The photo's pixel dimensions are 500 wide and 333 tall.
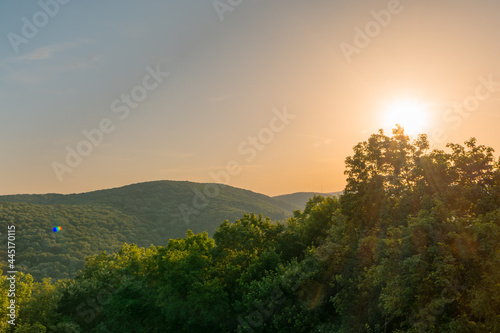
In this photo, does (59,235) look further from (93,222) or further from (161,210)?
(161,210)

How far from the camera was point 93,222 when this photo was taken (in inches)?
5212

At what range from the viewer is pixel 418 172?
25688mm

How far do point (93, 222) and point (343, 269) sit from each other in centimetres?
12154

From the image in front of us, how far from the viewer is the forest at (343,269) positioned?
20.2 meters

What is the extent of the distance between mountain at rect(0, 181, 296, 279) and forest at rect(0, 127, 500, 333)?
45563 millimetres

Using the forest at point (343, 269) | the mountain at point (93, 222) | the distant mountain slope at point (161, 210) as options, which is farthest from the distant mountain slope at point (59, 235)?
the forest at point (343, 269)

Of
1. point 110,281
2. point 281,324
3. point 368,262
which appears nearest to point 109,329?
point 110,281

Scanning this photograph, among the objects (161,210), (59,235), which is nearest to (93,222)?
(59,235)

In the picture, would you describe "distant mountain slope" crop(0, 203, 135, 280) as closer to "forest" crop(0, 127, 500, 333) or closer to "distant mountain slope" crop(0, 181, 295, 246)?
"distant mountain slope" crop(0, 181, 295, 246)

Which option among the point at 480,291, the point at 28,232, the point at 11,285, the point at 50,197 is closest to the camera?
the point at 480,291

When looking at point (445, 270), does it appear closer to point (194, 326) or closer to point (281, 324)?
point (281, 324)

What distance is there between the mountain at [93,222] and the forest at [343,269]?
1794 inches

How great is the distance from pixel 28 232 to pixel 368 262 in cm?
10384

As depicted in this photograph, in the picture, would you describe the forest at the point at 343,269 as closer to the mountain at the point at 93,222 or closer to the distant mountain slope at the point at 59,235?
the distant mountain slope at the point at 59,235
